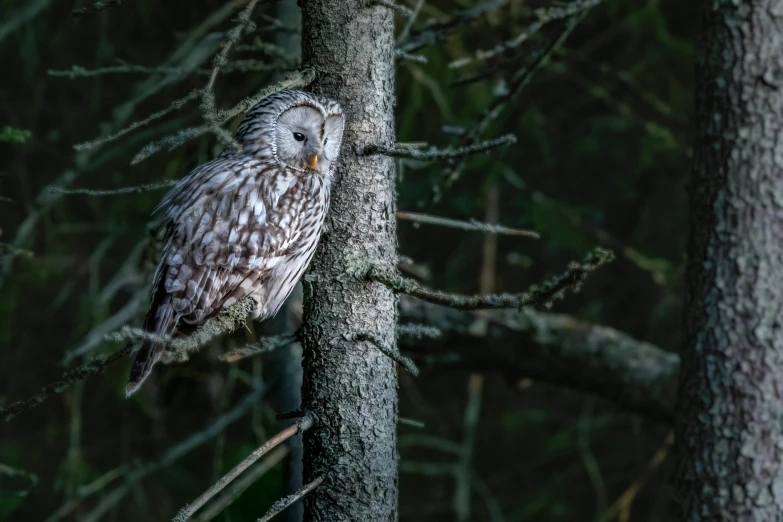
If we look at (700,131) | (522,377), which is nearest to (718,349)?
(700,131)

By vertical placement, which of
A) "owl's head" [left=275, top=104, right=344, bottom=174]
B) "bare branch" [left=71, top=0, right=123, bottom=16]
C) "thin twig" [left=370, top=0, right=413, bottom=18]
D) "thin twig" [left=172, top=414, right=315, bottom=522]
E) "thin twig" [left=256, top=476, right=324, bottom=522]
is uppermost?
"thin twig" [left=370, top=0, right=413, bottom=18]

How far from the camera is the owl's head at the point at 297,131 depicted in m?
2.20

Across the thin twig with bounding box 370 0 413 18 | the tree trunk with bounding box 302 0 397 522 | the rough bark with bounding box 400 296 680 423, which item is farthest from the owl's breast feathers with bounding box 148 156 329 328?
the rough bark with bounding box 400 296 680 423

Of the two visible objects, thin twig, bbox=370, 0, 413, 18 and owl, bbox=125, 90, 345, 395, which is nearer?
thin twig, bbox=370, 0, 413, 18

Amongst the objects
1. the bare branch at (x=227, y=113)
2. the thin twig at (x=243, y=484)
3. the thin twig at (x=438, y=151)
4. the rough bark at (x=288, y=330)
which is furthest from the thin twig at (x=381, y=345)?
the rough bark at (x=288, y=330)

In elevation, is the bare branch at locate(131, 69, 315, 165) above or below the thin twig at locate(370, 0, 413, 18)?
below

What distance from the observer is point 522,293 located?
168cm

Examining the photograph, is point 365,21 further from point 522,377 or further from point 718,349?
point 522,377

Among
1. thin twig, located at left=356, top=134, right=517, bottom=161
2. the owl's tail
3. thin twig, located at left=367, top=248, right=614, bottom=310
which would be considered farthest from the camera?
the owl's tail

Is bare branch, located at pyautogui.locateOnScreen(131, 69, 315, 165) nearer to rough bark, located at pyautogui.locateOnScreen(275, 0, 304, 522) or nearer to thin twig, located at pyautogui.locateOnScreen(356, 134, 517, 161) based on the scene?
thin twig, located at pyautogui.locateOnScreen(356, 134, 517, 161)

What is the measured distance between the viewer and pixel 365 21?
207 cm

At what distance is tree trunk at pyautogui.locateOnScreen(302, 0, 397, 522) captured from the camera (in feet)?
6.81

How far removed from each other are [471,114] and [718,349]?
1.87 meters

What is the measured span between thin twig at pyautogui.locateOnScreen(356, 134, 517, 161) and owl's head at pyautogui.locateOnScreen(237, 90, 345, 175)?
0.11 meters
